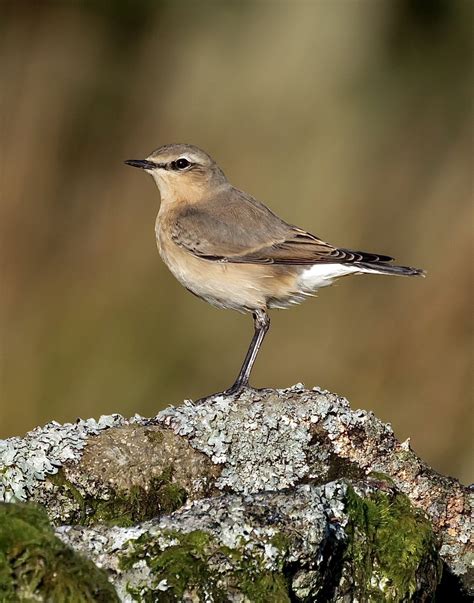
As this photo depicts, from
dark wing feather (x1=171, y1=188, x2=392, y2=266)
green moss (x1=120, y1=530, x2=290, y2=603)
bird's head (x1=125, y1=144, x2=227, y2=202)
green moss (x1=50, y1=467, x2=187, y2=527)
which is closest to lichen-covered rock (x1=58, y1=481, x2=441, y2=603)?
green moss (x1=120, y1=530, x2=290, y2=603)

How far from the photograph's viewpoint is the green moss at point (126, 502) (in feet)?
13.1

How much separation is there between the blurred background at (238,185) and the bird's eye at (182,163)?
41 centimetres

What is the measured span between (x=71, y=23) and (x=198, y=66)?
0.96 metres

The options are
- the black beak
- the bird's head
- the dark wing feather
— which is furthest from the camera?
the bird's head

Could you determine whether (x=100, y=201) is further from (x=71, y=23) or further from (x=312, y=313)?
(x=312, y=313)

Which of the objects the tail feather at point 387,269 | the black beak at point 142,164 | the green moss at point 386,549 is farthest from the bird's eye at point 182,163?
the green moss at point 386,549

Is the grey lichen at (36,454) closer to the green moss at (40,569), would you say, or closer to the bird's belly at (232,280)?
the green moss at (40,569)

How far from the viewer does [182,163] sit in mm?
7164

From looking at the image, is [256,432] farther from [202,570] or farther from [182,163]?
[182,163]

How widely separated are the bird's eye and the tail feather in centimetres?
141

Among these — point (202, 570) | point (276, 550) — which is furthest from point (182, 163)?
point (202, 570)

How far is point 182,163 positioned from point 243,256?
34.5 inches

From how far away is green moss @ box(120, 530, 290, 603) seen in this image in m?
3.30

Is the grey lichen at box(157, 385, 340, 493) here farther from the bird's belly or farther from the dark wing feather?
the dark wing feather
